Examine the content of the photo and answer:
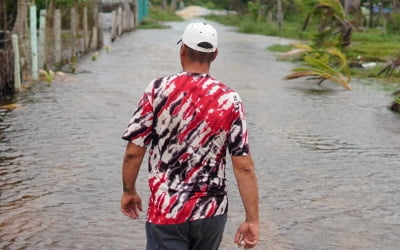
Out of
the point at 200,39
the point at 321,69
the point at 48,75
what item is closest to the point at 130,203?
the point at 200,39

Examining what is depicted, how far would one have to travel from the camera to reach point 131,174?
12.4 ft

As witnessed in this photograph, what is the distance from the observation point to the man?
3621mm

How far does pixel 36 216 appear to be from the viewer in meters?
6.89

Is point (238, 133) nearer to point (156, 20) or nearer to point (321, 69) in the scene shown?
point (321, 69)

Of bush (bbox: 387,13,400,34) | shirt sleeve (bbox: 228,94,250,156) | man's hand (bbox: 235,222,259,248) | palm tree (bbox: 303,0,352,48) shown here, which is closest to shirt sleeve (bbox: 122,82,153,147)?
shirt sleeve (bbox: 228,94,250,156)

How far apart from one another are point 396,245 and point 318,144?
4.37 m

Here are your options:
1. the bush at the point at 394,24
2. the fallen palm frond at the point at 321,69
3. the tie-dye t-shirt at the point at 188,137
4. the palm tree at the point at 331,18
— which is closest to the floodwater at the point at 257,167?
the fallen palm frond at the point at 321,69

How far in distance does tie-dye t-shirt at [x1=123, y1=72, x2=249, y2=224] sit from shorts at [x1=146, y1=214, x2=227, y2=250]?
3cm

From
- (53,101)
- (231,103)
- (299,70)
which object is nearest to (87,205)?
(231,103)

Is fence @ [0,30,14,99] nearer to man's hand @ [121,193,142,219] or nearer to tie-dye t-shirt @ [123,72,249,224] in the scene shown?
man's hand @ [121,193,142,219]

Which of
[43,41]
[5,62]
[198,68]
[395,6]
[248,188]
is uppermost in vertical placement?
[198,68]

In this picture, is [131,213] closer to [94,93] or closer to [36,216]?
[36,216]

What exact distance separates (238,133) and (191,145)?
221 millimetres

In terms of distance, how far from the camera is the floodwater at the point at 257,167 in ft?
21.7
